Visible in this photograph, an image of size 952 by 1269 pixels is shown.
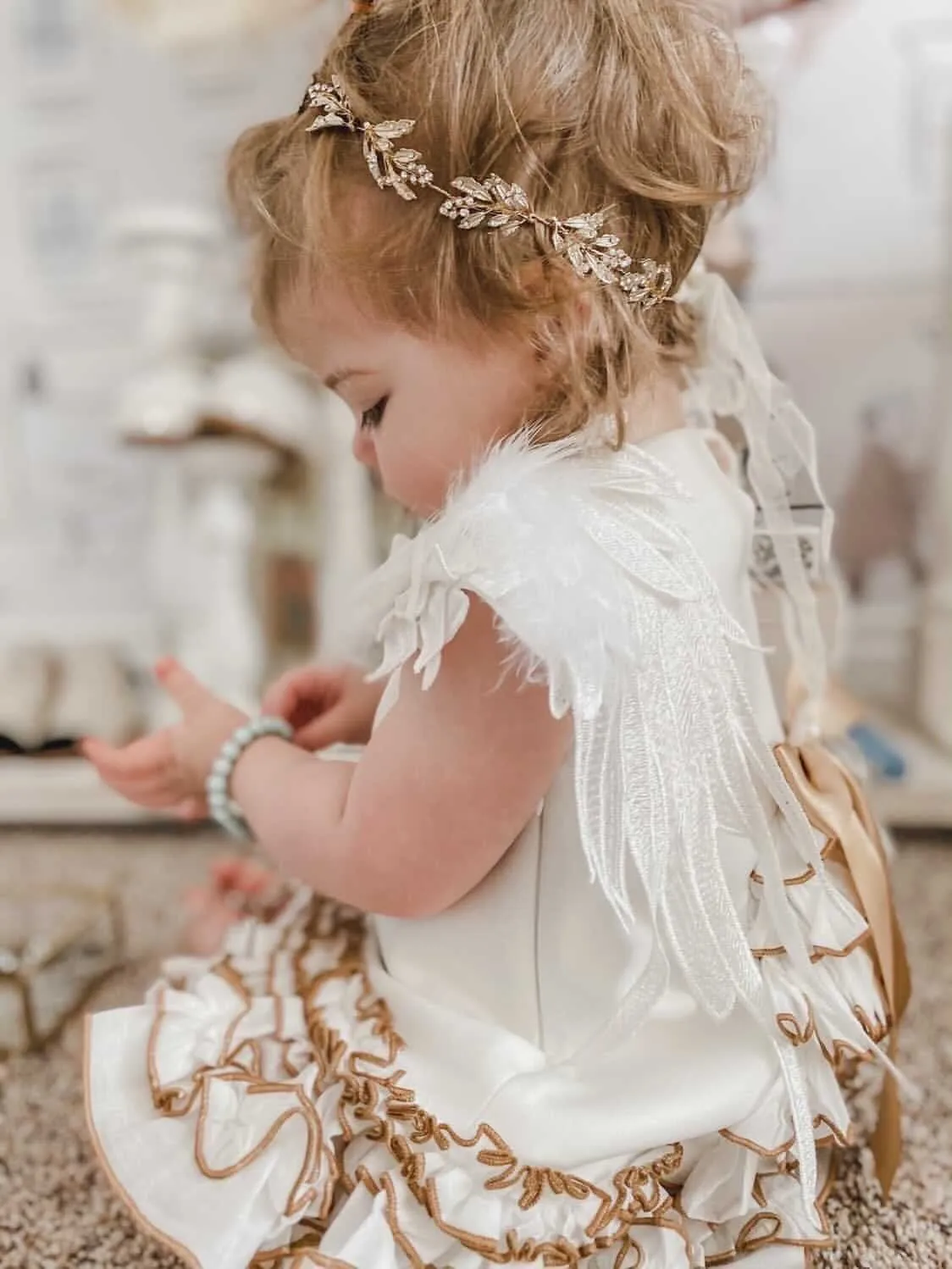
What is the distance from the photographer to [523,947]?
1.84 feet

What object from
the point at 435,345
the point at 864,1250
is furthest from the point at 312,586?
the point at 864,1250

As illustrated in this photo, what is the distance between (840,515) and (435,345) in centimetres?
115

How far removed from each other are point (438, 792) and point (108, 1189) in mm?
347

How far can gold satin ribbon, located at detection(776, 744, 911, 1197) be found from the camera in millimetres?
574

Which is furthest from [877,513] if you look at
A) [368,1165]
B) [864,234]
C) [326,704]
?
[368,1165]

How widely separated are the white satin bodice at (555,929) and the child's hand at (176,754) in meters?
0.19

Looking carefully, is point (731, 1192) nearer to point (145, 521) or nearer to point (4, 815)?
point (4, 815)

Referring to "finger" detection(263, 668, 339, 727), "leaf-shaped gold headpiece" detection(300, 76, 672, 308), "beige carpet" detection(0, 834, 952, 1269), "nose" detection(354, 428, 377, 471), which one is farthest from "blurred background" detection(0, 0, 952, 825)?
"leaf-shaped gold headpiece" detection(300, 76, 672, 308)

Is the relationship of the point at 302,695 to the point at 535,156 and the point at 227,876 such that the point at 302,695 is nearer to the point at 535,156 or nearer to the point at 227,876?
the point at 227,876

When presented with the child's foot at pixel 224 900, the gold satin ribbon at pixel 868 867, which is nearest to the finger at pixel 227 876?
the child's foot at pixel 224 900

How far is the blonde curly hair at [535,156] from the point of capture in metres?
0.50

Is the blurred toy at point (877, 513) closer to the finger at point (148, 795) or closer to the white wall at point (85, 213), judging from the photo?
the white wall at point (85, 213)

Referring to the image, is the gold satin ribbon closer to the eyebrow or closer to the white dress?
the white dress

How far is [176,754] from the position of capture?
71 cm
